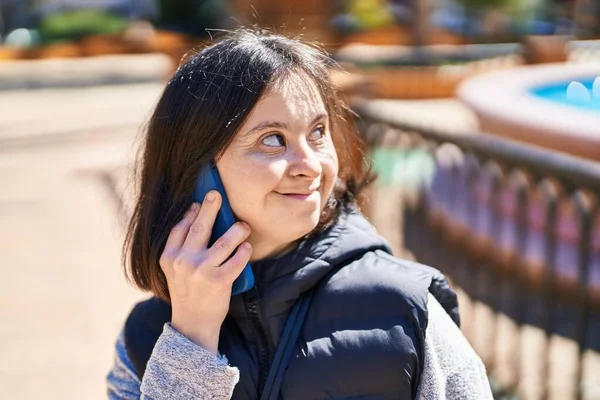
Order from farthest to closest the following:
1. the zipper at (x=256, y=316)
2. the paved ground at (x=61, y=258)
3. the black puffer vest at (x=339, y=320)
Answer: the paved ground at (x=61, y=258) < the zipper at (x=256, y=316) < the black puffer vest at (x=339, y=320)

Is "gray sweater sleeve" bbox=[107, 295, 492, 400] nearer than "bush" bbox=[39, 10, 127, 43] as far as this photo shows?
Yes

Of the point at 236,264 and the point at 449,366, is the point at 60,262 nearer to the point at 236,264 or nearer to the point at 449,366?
the point at 236,264

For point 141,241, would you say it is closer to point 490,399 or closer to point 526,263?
point 490,399

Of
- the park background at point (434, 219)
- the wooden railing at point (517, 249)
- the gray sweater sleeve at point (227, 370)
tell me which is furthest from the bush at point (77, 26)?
the gray sweater sleeve at point (227, 370)

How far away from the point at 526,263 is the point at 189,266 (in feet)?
10.9

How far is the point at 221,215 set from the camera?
123 centimetres

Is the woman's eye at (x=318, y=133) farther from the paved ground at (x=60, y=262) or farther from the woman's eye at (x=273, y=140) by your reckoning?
the paved ground at (x=60, y=262)

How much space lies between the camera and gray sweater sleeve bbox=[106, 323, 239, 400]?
117cm

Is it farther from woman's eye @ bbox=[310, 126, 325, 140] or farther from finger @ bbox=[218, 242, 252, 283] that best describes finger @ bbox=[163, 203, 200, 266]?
woman's eye @ bbox=[310, 126, 325, 140]

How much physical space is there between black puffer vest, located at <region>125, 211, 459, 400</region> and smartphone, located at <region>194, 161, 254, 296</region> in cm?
5

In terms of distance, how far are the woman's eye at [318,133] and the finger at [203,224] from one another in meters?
0.19

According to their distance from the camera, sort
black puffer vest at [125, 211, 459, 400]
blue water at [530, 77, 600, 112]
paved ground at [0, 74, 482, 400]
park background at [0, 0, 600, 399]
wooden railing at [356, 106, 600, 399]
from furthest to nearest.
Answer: blue water at [530, 77, 600, 112] → paved ground at [0, 74, 482, 400] → park background at [0, 0, 600, 399] → wooden railing at [356, 106, 600, 399] → black puffer vest at [125, 211, 459, 400]

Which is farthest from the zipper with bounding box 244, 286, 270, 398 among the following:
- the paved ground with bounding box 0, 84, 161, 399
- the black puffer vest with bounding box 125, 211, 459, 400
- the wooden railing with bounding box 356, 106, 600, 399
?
the wooden railing with bounding box 356, 106, 600, 399

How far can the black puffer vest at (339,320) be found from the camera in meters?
1.16
